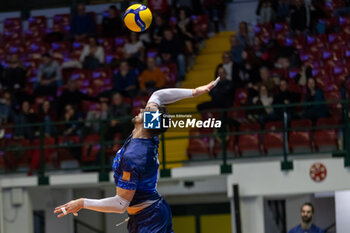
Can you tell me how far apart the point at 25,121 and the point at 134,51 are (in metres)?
3.10

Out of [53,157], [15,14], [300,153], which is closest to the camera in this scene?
[300,153]

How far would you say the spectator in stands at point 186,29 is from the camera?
55.1ft

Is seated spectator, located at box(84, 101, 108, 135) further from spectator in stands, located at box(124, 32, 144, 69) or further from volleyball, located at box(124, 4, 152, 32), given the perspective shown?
volleyball, located at box(124, 4, 152, 32)

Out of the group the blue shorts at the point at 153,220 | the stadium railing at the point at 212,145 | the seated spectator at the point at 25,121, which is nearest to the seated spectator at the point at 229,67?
the stadium railing at the point at 212,145

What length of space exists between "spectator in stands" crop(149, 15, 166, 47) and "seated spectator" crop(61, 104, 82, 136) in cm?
288

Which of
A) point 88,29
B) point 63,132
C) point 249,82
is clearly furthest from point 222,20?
point 63,132

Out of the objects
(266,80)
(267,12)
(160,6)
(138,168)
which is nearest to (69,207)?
(138,168)

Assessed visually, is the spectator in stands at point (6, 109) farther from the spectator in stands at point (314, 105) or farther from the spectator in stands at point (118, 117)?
the spectator in stands at point (314, 105)

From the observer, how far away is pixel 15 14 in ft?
69.3

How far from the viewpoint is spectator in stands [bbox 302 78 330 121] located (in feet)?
42.5

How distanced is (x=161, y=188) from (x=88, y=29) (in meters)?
4.76

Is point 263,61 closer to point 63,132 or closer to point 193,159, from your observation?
point 193,159

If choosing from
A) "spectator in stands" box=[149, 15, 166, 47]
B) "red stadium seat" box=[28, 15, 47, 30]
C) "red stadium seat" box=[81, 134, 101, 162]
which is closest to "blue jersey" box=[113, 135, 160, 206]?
"red stadium seat" box=[81, 134, 101, 162]

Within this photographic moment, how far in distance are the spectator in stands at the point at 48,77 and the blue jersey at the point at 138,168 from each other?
1142 cm
